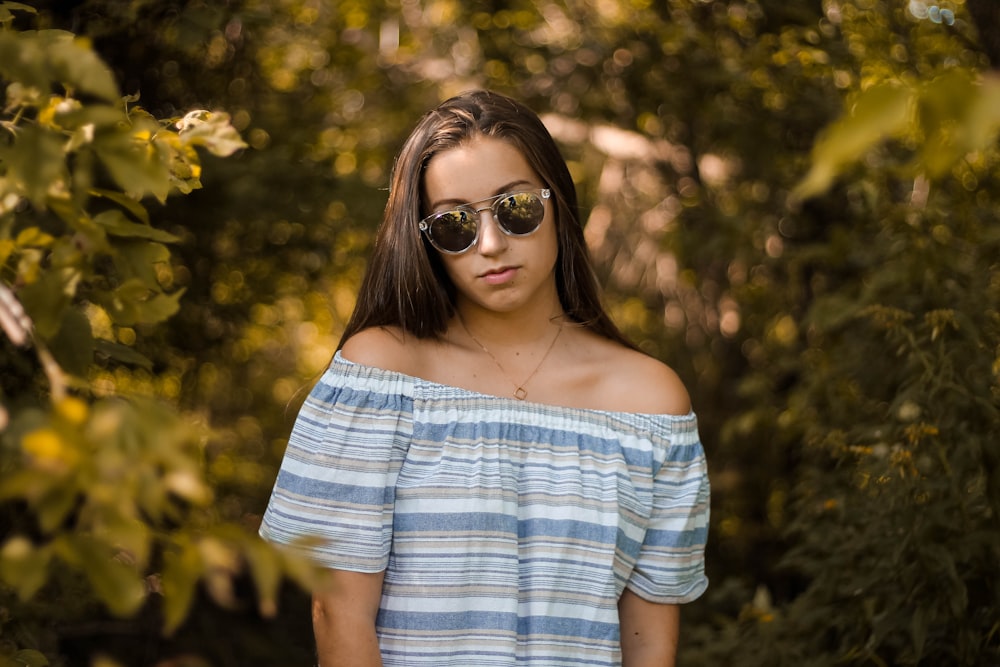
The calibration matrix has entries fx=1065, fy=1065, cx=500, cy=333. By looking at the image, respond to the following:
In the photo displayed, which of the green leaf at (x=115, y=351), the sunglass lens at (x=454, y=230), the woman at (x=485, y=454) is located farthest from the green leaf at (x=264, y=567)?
the sunglass lens at (x=454, y=230)

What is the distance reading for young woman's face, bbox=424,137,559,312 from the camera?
2105 millimetres

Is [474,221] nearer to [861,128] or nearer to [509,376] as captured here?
[509,376]

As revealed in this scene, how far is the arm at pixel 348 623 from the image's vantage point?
1.94 metres

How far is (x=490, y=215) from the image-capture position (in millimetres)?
2092

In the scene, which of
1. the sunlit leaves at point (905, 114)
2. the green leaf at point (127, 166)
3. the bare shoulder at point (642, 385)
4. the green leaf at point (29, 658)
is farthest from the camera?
the bare shoulder at point (642, 385)

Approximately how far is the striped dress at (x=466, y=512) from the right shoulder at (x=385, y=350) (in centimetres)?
2

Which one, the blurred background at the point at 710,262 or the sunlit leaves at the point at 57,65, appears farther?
the blurred background at the point at 710,262

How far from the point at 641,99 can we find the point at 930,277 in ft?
6.42

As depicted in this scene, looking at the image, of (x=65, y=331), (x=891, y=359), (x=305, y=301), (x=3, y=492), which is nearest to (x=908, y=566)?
(x=891, y=359)

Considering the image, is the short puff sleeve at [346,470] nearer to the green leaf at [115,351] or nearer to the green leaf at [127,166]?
the green leaf at [115,351]

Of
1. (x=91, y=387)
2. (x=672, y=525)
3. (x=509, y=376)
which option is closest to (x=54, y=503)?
(x=91, y=387)

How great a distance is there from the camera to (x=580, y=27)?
4.73 meters

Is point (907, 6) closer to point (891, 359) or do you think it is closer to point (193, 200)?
point (891, 359)

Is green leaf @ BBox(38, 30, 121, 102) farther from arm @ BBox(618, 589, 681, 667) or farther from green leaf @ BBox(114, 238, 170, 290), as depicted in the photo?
arm @ BBox(618, 589, 681, 667)
